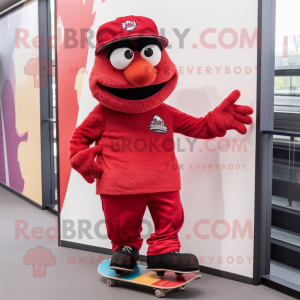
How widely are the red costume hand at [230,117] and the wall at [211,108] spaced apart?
112 mm

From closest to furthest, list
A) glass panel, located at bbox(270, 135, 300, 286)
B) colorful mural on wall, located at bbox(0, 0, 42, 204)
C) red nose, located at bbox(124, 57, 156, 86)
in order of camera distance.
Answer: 1. red nose, located at bbox(124, 57, 156, 86)
2. glass panel, located at bbox(270, 135, 300, 286)
3. colorful mural on wall, located at bbox(0, 0, 42, 204)

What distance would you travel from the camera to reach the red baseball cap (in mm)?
2270

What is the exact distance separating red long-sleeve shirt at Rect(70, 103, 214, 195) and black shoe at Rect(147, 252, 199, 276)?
0.36 metres

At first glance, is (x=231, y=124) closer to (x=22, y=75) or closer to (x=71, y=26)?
(x=71, y=26)

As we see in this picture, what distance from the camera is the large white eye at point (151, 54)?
230 cm

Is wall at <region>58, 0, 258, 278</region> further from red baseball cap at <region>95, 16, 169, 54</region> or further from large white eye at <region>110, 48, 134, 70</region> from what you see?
large white eye at <region>110, 48, 134, 70</region>

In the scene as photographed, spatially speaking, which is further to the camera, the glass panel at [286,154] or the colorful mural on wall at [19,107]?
the colorful mural on wall at [19,107]

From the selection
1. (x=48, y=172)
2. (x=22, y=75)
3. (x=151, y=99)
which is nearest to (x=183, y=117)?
(x=151, y=99)

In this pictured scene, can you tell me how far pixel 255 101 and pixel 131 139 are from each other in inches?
27.5

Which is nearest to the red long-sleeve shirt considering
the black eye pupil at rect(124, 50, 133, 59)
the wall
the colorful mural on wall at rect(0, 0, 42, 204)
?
the wall

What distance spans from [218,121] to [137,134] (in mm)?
438

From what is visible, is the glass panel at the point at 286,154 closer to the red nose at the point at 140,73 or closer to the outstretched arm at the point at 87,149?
the red nose at the point at 140,73

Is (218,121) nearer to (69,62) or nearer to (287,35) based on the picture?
(287,35)

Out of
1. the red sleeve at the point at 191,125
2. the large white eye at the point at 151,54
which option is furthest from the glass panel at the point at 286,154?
the large white eye at the point at 151,54
